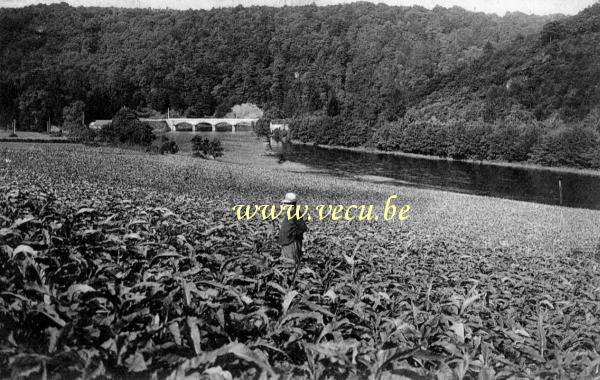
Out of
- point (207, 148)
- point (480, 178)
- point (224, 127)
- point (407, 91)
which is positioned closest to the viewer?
point (480, 178)

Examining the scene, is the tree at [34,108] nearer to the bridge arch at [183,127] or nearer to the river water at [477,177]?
the river water at [477,177]

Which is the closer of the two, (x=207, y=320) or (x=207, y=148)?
(x=207, y=320)

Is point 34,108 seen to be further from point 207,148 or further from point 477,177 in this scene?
point 477,177

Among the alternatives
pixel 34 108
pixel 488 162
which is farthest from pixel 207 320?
pixel 488 162

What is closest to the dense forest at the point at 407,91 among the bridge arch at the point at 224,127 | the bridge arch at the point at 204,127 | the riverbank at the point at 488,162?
the riverbank at the point at 488,162

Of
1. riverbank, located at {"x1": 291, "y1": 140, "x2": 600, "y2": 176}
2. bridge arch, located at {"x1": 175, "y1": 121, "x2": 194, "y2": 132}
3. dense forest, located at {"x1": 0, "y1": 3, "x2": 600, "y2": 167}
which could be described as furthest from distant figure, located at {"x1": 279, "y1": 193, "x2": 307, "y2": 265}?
bridge arch, located at {"x1": 175, "y1": 121, "x2": 194, "y2": 132}

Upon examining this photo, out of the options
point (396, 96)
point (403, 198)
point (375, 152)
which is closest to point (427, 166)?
point (375, 152)

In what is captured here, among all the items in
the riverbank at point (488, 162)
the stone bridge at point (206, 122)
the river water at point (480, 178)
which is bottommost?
the river water at point (480, 178)

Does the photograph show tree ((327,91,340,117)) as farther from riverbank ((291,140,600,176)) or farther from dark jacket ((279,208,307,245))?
dark jacket ((279,208,307,245))
